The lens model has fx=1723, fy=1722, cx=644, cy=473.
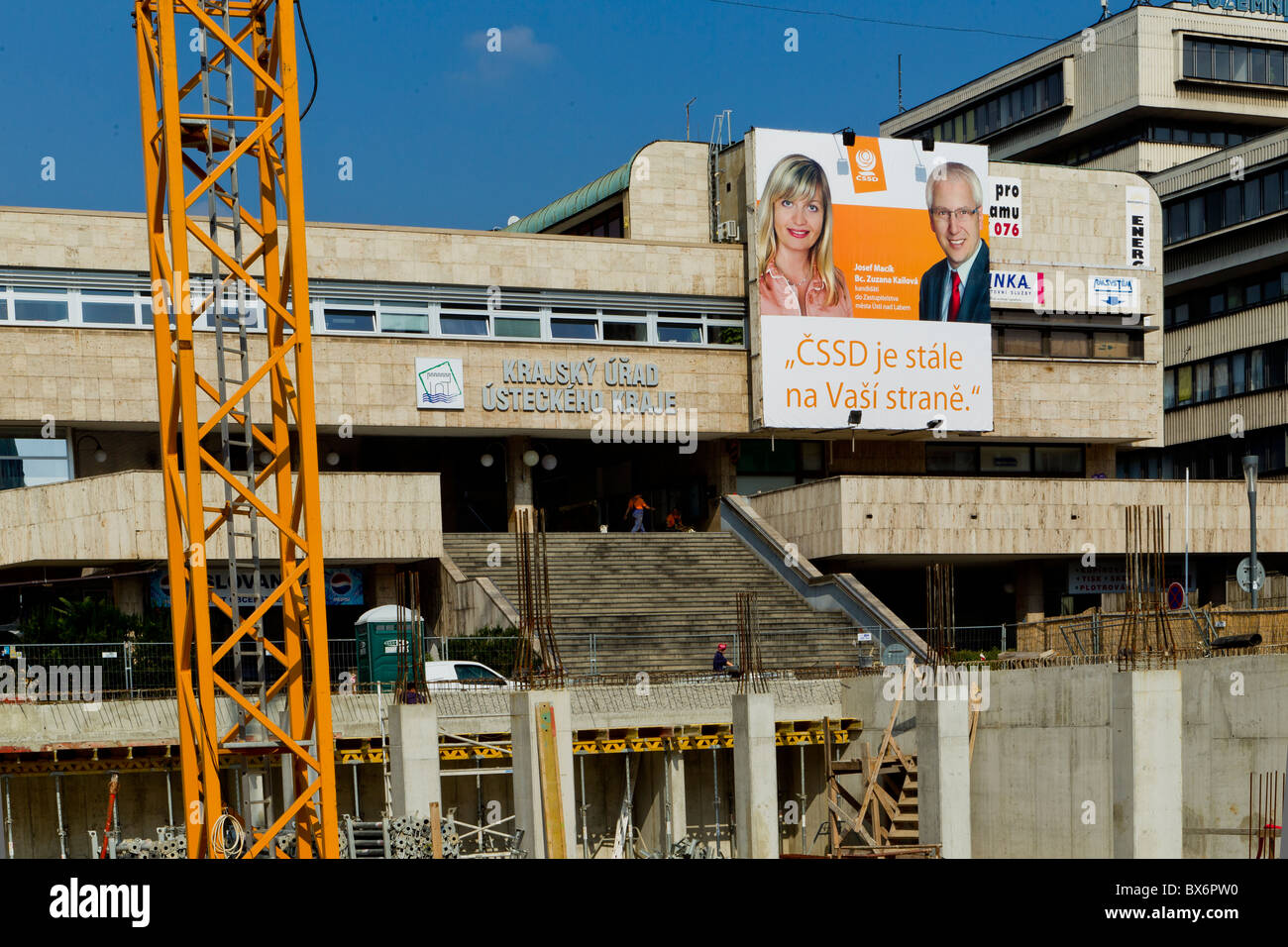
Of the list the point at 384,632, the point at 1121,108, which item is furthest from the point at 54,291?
the point at 1121,108

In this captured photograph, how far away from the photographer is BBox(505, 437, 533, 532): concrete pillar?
47000 mm

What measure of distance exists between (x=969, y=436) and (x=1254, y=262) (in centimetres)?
1693

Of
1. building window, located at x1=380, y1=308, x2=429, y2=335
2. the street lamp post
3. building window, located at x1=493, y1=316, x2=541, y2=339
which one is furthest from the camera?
building window, located at x1=493, y1=316, x2=541, y2=339

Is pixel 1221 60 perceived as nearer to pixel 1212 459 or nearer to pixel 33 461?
pixel 1212 459

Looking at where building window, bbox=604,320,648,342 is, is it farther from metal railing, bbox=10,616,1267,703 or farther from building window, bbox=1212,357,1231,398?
building window, bbox=1212,357,1231,398

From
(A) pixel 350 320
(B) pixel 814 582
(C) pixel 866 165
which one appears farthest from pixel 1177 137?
(A) pixel 350 320

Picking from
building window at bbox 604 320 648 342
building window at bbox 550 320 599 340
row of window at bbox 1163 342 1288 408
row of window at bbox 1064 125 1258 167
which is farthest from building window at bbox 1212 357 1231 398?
building window at bbox 550 320 599 340

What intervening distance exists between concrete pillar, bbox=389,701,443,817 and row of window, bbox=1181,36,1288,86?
57.1 m

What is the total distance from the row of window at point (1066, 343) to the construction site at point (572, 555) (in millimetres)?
108

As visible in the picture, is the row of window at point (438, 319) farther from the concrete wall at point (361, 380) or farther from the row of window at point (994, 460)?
the row of window at point (994, 460)

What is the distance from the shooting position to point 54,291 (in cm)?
4197

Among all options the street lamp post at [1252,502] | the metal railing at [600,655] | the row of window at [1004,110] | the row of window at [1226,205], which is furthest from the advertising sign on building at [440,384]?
the row of window at [1004,110]
